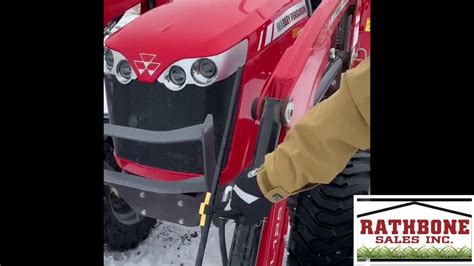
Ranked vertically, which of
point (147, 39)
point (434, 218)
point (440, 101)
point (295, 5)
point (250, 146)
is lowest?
point (434, 218)

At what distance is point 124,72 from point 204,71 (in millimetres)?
190

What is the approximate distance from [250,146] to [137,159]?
0.27 m

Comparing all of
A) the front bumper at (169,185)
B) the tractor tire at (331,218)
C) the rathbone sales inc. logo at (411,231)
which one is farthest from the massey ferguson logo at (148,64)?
the rathbone sales inc. logo at (411,231)

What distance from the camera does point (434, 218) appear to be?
68cm

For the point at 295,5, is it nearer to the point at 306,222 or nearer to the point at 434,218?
the point at 306,222

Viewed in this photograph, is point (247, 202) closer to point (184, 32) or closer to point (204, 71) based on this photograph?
point (204, 71)

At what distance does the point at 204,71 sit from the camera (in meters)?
1.35

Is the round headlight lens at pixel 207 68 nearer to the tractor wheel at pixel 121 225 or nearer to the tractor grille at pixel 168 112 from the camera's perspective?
the tractor grille at pixel 168 112

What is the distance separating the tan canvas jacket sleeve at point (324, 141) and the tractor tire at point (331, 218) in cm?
38

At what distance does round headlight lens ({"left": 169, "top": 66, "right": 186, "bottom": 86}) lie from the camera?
134 centimetres

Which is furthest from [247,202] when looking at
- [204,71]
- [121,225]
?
[121,225]
